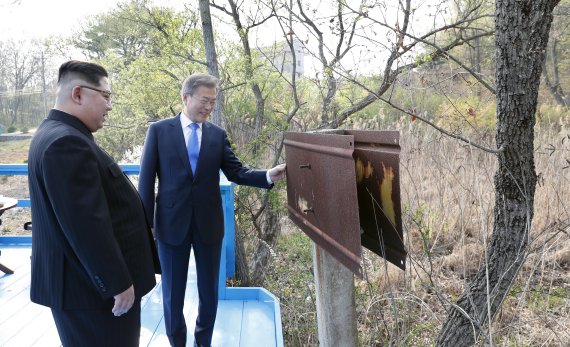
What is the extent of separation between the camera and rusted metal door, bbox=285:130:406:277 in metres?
1.44

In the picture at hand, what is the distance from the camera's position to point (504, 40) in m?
2.19

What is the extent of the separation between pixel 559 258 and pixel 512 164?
308 cm

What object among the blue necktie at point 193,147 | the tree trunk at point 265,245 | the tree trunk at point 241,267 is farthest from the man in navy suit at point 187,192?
the tree trunk at point 265,245

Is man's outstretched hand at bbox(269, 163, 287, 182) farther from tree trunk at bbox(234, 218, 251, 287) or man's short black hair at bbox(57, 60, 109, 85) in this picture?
tree trunk at bbox(234, 218, 251, 287)

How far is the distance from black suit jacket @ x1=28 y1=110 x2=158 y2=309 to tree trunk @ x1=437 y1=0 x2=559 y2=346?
59.5 inches

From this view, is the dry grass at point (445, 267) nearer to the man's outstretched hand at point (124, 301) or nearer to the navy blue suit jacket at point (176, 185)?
the navy blue suit jacket at point (176, 185)

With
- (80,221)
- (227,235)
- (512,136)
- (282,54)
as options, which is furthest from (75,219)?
(282,54)

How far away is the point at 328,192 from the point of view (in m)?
1.64

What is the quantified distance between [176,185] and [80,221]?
1.03 meters

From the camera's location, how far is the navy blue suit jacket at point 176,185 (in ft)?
8.52

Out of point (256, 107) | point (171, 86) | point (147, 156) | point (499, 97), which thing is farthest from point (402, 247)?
point (171, 86)

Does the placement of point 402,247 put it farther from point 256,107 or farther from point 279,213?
point 256,107

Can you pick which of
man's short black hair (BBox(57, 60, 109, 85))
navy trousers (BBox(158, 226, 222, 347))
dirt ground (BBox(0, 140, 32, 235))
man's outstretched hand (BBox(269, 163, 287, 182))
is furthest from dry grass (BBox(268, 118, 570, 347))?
dirt ground (BBox(0, 140, 32, 235))

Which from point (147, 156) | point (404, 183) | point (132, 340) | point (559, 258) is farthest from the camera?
point (404, 183)
